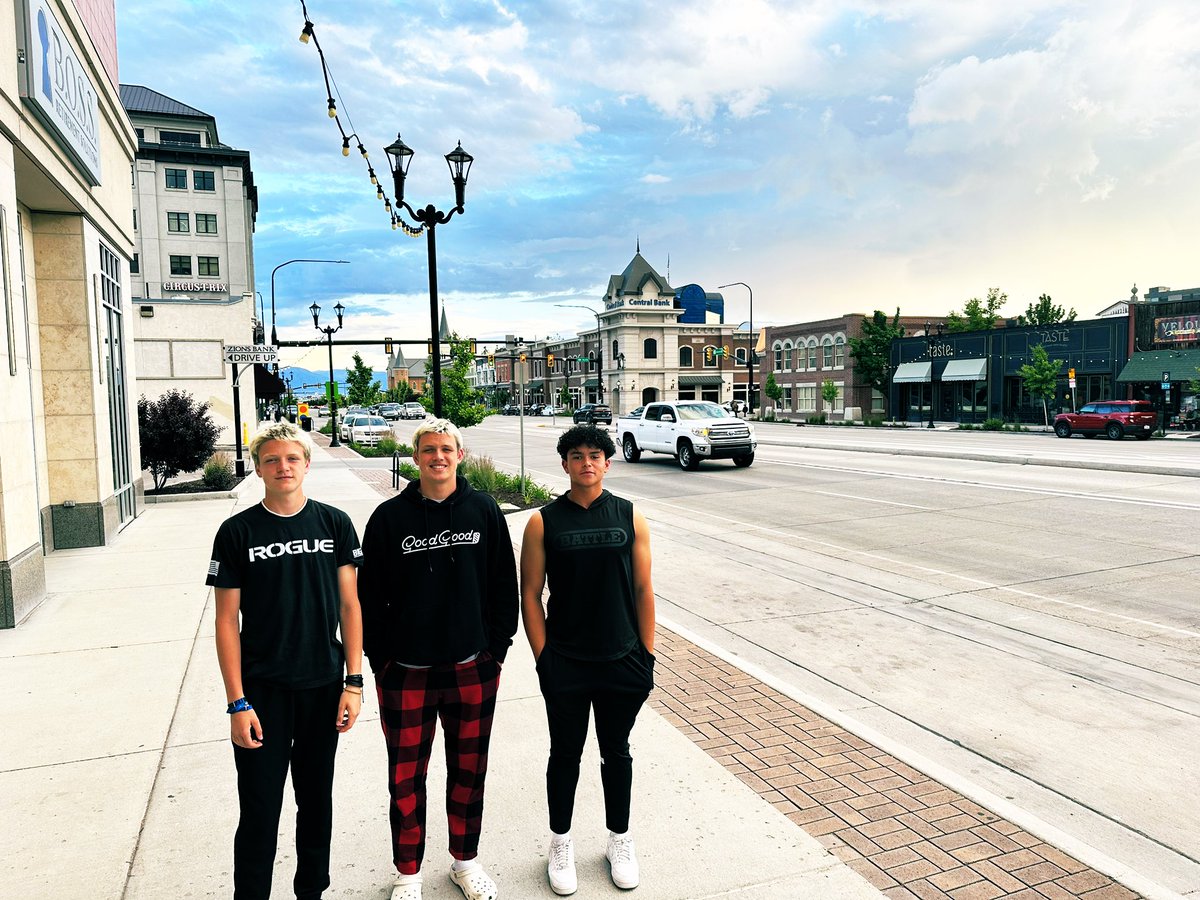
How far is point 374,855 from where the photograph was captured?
3.67 meters

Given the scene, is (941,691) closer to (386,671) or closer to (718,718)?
(718,718)

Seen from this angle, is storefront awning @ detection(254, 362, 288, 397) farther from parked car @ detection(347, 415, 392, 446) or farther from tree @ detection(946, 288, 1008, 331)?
tree @ detection(946, 288, 1008, 331)

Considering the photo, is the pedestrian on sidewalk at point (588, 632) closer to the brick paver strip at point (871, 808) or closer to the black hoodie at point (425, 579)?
the black hoodie at point (425, 579)

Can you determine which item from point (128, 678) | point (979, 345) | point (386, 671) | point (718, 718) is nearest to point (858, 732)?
point (718, 718)

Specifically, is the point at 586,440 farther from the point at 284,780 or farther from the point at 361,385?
the point at 361,385

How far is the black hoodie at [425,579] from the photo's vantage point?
3.23 m

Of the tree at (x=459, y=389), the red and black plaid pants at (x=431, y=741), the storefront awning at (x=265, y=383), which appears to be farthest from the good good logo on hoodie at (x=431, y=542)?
the storefront awning at (x=265, y=383)

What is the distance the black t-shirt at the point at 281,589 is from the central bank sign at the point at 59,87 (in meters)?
7.75

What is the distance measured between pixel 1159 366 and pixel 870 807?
155 feet

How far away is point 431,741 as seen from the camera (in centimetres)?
334

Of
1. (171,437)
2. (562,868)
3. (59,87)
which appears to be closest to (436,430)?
(562,868)

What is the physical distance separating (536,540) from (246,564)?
44.2 inches

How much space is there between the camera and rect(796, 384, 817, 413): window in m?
68.2

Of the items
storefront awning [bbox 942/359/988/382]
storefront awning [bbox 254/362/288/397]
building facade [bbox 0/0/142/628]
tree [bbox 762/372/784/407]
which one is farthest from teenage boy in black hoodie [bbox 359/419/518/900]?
tree [bbox 762/372/784/407]
